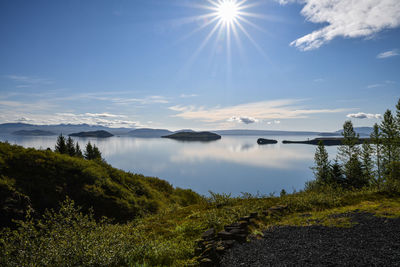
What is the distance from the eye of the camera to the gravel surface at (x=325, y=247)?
193 inches

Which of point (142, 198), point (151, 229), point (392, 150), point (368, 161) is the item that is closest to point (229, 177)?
point (368, 161)

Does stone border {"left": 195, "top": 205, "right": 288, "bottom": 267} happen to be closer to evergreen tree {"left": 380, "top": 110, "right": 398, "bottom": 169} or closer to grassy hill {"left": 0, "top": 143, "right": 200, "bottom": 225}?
grassy hill {"left": 0, "top": 143, "right": 200, "bottom": 225}

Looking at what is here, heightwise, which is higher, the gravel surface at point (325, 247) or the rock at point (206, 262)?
the gravel surface at point (325, 247)

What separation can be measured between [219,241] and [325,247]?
2961 millimetres

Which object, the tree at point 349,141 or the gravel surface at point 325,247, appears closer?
the gravel surface at point 325,247

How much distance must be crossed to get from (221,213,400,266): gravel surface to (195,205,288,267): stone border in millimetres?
221

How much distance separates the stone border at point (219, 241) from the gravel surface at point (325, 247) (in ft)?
0.73

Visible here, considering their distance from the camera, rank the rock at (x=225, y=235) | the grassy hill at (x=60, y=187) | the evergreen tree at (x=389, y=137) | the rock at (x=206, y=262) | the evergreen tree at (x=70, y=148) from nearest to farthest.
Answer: the rock at (x=206, y=262) < the rock at (x=225, y=235) < the grassy hill at (x=60, y=187) < the evergreen tree at (x=389, y=137) < the evergreen tree at (x=70, y=148)

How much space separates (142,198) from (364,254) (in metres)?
14.7

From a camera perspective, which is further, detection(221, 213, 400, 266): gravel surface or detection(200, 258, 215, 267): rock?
detection(200, 258, 215, 267): rock

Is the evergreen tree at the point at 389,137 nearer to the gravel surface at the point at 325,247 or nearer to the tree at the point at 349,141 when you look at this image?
the tree at the point at 349,141

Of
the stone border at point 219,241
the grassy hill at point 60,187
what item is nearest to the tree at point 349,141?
the grassy hill at point 60,187

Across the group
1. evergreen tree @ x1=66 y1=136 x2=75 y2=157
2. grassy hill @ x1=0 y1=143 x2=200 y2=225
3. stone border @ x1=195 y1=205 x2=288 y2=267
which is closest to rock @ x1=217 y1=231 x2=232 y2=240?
stone border @ x1=195 y1=205 x2=288 y2=267

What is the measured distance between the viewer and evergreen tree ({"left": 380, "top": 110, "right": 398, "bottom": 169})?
4212cm
